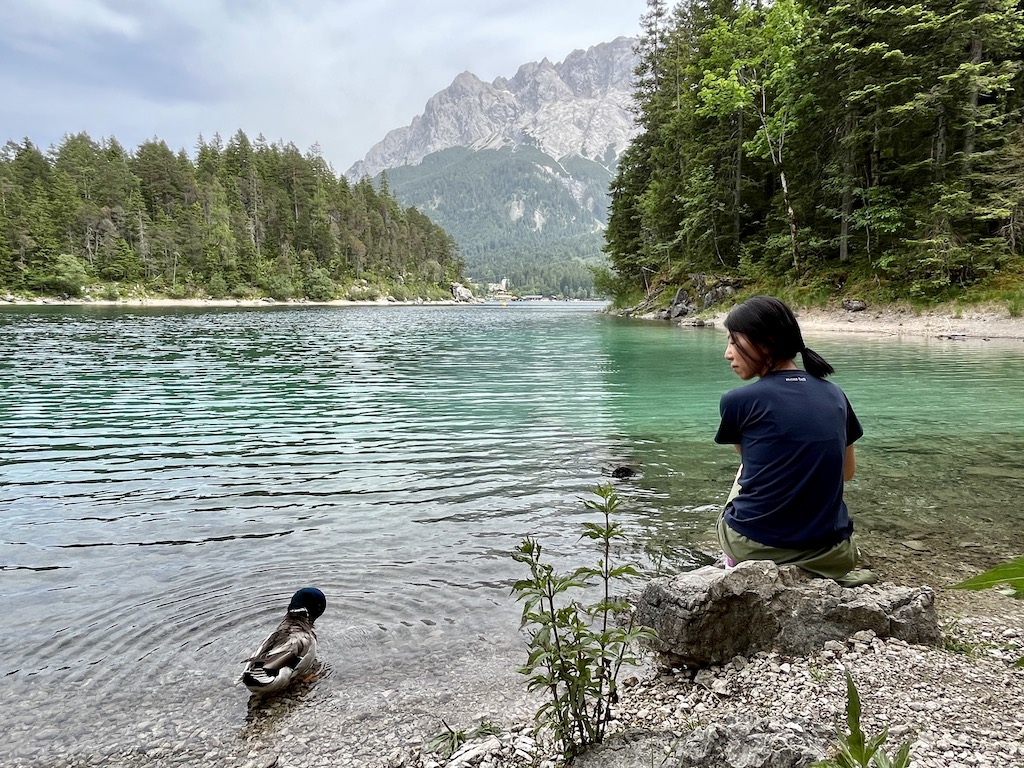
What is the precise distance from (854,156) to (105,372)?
1617 inches

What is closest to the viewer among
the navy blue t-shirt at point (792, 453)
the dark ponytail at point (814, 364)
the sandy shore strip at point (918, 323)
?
the navy blue t-shirt at point (792, 453)

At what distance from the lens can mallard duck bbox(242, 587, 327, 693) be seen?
4.12 meters

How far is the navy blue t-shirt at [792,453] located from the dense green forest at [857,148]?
107ft

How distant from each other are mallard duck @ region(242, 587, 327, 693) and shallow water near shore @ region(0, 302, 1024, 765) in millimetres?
228

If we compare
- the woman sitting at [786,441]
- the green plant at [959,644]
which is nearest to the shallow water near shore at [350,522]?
the green plant at [959,644]

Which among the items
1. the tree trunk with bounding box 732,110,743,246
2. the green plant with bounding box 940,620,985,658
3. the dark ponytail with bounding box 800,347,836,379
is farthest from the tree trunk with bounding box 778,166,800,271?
the dark ponytail with bounding box 800,347,836,379

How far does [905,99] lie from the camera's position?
3278 centimetres

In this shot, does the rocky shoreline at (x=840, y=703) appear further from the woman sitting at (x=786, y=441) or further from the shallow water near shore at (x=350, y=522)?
the shallow water near shore at (x=350, y=522)

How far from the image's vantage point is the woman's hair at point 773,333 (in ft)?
13.1

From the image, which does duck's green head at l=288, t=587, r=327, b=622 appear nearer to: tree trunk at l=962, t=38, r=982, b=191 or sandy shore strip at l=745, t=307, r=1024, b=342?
sandy shore strip at l=745, t=307, r=1024, b=342

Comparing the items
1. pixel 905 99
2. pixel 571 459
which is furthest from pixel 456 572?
pixel 905 99

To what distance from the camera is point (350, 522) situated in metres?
7.73

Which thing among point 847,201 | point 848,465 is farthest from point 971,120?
point 848,465

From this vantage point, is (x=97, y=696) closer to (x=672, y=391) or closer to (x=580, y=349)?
(x=672, y=391)
